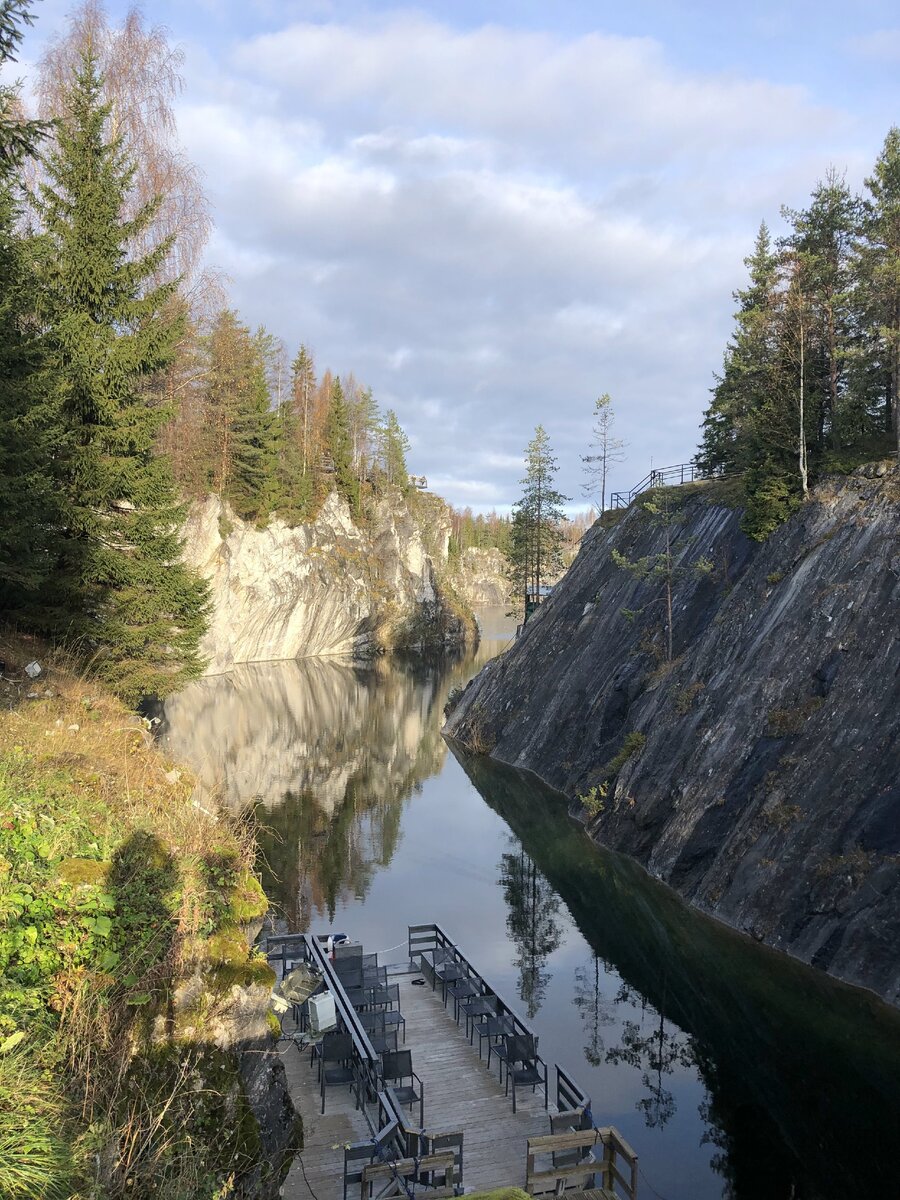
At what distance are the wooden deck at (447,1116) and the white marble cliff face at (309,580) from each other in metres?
44.3

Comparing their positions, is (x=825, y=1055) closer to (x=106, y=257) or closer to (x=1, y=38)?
(x=1, y=38)

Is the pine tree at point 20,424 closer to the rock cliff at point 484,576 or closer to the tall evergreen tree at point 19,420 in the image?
the tall evergreen tree at point 19,420

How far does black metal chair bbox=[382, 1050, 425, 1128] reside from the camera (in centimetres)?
1292

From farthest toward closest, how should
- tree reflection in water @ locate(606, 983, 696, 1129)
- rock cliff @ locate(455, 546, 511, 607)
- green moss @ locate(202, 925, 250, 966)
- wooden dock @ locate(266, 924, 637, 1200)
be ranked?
rock cliff @ locate(455, 546, 511, 607), tree reflection in water @ locate(606, 983, 696, 1129), wooden dock @ locate(266, 924, 637, 1200), green moss @ locate(202, 925, 250, 966)

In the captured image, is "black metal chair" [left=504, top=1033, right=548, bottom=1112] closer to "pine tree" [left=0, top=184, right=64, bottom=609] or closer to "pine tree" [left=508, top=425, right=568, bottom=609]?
"pine tree" [left=0, top=184, right=64, bottom=609]

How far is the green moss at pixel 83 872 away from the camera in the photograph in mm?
7828

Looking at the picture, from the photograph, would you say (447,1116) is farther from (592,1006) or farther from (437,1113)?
(592,1006)

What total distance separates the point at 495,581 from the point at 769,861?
509ft

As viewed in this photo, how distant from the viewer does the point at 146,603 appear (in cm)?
2044

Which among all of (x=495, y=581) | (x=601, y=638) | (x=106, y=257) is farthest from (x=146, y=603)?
(x=495, y=581)

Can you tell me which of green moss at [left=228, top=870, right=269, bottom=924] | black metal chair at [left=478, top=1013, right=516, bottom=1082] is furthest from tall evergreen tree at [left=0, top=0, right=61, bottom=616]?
black metal chair at [left=478, top=1013, right=516, bottom=1082]

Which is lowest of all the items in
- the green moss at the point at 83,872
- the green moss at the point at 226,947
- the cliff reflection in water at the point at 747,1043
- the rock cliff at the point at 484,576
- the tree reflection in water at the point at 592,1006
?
the tree reflection in water at the point at 592,1006

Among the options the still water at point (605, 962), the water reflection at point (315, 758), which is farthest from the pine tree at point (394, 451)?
the still water at point (605, 962)

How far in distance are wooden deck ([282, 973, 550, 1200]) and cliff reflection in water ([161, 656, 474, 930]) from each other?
14.4 ft
